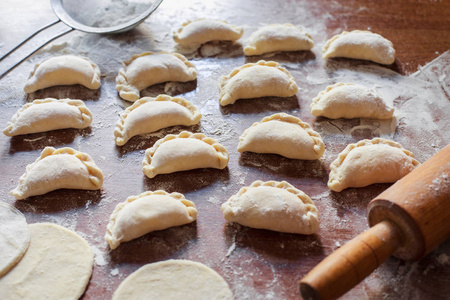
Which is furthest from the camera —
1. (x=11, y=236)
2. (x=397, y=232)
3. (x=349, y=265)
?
(x=11, y=236)

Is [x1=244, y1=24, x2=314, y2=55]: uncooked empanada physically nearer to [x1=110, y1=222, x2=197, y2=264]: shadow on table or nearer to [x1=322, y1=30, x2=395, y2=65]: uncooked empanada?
[x1=322, y1=30, x2=395, y2=65]: uncooked empanada

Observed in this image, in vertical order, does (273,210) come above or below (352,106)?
below

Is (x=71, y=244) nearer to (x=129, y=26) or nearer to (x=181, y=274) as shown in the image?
(x=181, y=274)

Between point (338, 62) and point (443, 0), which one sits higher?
point (443, 0)

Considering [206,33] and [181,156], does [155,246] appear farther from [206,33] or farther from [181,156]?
[206,33]

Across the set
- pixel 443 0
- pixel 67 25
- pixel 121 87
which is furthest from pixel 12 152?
pixel 443 0

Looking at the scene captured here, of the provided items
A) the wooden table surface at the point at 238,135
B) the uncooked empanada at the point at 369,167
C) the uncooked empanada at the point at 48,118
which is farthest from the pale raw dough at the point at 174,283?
the uncooked empanada at the point at 48,118

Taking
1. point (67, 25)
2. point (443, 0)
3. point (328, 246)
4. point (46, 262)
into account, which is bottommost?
point (46, 262)

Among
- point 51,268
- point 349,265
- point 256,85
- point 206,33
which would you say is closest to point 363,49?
point 256,85
